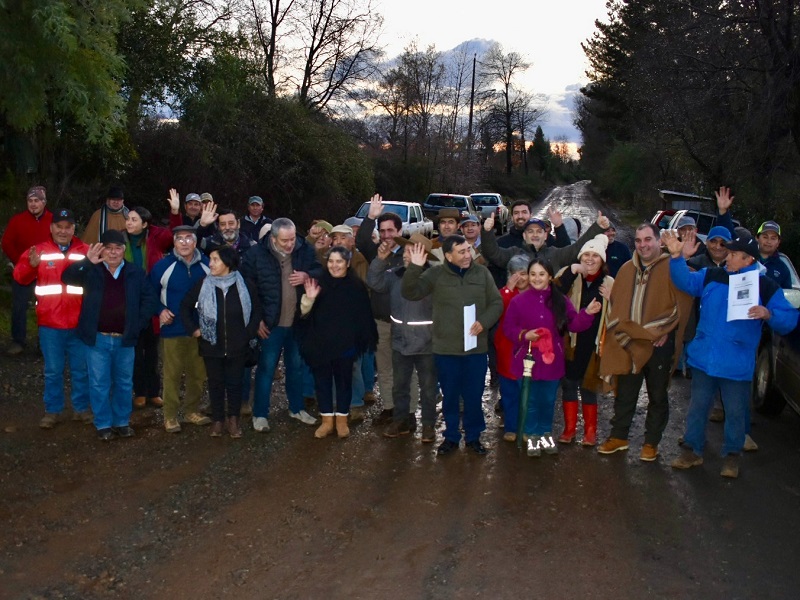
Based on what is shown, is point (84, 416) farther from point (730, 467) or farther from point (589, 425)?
point (730, 467)

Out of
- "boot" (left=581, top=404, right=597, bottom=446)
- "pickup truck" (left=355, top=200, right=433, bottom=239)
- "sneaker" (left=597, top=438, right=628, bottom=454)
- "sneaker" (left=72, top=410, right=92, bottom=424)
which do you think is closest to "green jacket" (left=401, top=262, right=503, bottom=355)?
"boot" (left=581, top=404, right=597, bottom=446)

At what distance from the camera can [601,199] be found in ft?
247

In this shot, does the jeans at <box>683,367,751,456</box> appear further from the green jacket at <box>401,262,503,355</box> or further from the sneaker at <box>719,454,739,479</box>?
the green jacket at <box>401,262,503,355</box>

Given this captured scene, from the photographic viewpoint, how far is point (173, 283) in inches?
286

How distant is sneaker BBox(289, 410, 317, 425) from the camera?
7.71 metres

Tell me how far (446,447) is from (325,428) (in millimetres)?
1168

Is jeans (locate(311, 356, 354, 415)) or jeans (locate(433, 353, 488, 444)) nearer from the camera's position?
jeans (locate(433, 353, 488, 444))

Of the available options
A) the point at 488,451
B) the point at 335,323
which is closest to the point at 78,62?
the point at 335,323

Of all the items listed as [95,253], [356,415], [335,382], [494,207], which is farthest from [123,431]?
[494,207]

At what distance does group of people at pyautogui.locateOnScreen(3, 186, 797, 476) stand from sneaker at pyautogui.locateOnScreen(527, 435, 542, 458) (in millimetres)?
37

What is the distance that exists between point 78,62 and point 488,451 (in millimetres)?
7073

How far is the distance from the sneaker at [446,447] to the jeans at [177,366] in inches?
94.1

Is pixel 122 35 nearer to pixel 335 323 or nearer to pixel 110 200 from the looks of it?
pixel 110 200

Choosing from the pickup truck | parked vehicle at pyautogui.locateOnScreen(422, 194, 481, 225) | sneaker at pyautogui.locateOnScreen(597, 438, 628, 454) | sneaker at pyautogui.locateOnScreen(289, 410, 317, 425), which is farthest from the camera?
parked vehicle at pyautogui.locateOnScreen(422, 194, 481, 225)
